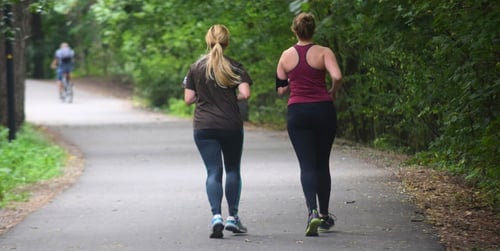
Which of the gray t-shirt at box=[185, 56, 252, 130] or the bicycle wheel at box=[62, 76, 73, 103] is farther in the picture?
the bicycle wheel at box=[62, 76, 73, 103]

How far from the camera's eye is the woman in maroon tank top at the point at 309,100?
8758mm

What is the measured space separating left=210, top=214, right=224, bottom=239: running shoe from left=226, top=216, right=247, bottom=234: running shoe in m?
0.12

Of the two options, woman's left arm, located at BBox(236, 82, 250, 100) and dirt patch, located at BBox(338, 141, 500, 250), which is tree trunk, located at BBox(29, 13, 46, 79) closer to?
dirt patch, located at BBox(338, 141, 500, 250)

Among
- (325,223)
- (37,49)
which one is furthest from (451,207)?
(37,49)

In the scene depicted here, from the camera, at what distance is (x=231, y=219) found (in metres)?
8.93

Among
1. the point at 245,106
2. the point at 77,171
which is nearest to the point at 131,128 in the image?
the point at 245,106

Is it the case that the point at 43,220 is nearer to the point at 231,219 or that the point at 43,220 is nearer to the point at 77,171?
the point at 231,219

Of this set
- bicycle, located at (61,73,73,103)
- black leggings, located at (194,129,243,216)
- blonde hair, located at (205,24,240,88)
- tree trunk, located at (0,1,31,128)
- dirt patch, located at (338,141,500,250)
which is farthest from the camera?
bicycle, located at (61,73,73,103)

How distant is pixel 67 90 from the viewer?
36.0 meters

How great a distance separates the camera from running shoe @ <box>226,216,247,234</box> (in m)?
8.90

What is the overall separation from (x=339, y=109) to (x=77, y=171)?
6.51 meters

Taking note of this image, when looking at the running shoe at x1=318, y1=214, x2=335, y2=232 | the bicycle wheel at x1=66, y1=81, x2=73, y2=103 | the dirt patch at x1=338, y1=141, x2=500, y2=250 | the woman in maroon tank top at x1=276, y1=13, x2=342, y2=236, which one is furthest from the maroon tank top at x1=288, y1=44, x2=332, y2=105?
the bicycle wheel at x1=66, y1=81, x2=73, y2=103

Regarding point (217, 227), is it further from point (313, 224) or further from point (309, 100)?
point (309, 100)

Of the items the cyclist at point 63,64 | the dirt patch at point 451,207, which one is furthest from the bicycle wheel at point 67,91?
the dirt patch at point 451,207
